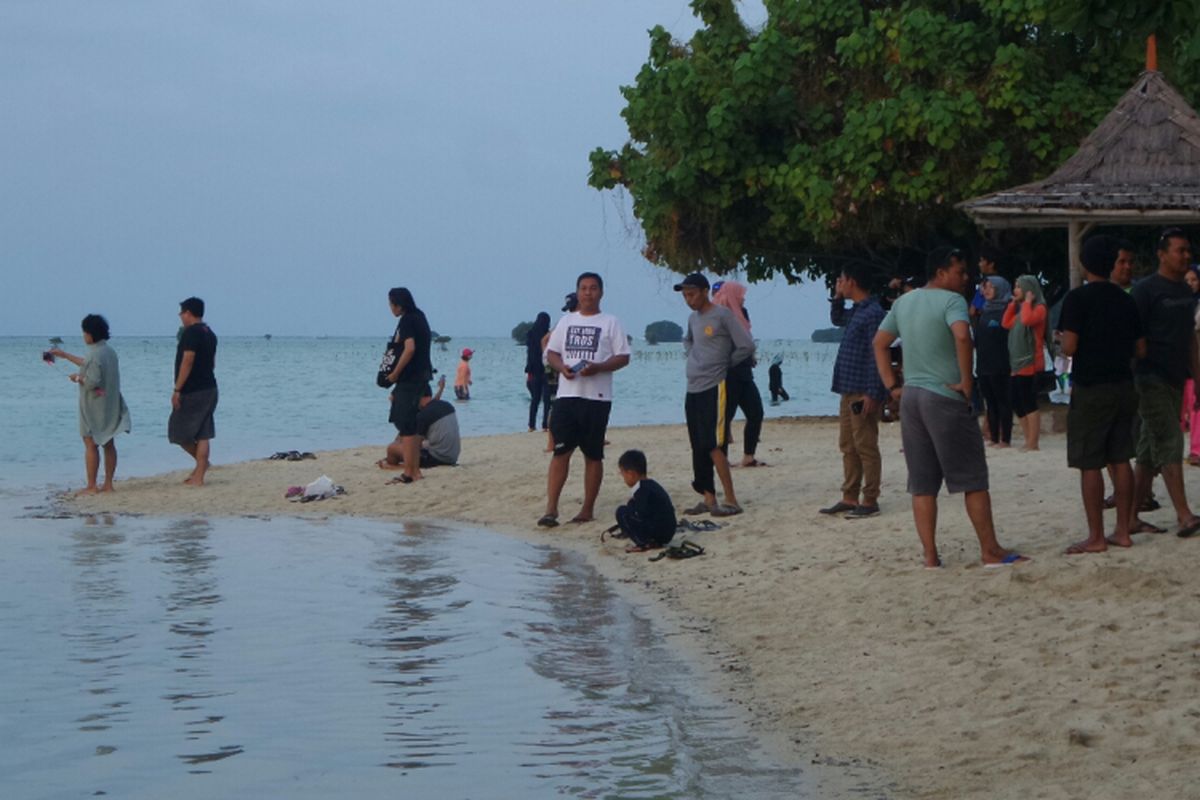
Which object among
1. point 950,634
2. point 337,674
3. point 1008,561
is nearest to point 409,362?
point 1008,561

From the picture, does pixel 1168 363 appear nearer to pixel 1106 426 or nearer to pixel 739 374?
pixel 1106 426

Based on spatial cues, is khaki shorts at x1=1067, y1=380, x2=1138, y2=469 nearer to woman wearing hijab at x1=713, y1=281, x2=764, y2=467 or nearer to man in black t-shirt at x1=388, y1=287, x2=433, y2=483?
woman wearing hijab at x1=713, y1=281, x2=764, y2=467

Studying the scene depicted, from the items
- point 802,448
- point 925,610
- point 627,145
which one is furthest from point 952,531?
point 627,145

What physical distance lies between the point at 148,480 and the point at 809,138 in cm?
1098

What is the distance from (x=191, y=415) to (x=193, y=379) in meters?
0.36

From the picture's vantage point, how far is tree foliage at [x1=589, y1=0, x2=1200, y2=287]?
21031mm

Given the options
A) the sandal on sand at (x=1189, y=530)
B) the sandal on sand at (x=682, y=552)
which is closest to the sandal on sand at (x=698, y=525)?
the sandal on sand at (x=682, y=552)

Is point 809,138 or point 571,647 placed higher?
point 809,138

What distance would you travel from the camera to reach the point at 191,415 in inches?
603

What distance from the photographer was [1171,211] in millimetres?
16297

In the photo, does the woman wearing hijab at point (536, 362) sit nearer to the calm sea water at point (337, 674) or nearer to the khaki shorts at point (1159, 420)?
the calm sea water at point (337, 674)

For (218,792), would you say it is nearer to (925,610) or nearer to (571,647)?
(571,647)

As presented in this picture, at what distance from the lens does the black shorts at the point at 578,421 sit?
1146 cm

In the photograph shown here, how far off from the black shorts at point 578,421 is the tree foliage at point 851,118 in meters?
10.7
